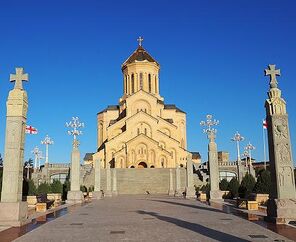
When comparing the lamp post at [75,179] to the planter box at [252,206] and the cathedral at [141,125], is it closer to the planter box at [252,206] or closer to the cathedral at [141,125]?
the planter box at [252,206]

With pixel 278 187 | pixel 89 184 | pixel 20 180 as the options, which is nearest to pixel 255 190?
pixel 278 187

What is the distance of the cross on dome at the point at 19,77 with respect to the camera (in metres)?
12.6

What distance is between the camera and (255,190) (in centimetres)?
2095

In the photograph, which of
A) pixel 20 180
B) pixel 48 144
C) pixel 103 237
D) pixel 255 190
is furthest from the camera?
pixel 48 144

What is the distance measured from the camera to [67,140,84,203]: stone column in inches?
956

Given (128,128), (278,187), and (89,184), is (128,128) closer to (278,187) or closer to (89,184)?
(89,184)

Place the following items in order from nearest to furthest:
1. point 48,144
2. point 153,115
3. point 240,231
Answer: point 240,231, point 48,144, point 153,115

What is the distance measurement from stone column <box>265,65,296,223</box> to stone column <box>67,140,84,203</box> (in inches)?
598

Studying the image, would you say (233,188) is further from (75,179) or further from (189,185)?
(75,179)

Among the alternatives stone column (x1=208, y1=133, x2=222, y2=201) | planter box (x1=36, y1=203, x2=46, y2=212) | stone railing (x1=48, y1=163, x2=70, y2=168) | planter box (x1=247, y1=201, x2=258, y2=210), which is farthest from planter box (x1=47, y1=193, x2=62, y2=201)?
stone railing (x1=48, y1=163, x2=70, y2=168)

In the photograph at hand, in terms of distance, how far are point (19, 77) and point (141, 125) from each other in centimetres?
5147

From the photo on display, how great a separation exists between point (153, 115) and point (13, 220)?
5663cm

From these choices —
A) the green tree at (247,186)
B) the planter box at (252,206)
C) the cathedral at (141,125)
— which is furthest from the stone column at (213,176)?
the cathedral at (141,125)

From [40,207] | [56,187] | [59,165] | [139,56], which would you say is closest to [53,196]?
[56,187]
